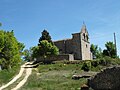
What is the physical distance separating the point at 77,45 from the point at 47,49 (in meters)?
9.53

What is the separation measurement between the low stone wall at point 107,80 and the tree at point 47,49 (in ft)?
136

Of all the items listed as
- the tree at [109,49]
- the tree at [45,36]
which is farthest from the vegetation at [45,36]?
the tree at [109,49]

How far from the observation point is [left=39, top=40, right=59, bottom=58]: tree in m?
71.1

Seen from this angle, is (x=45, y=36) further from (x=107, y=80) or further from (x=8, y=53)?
(x=107, y=80)

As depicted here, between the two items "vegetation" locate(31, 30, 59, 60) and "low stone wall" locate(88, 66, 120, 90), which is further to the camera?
"vegetation" locate(31, 30, 59, 60)

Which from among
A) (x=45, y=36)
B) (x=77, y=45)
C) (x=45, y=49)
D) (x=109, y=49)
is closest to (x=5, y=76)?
(x=45, y=49)

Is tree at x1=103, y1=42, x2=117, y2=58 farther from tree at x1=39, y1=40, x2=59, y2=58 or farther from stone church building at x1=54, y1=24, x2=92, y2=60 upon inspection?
tree at x1=39, y1=40, x2=59, y2=58

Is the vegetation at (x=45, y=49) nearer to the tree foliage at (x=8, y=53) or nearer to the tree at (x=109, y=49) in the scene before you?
the tree foliage at (x=8, y=53)

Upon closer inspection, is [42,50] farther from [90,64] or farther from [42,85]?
[42,85]

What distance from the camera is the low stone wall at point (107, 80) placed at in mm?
27812

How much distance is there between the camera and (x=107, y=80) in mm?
28672

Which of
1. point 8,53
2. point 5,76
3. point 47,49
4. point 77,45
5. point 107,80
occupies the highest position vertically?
point 77,45

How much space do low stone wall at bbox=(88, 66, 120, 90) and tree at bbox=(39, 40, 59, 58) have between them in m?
41.3

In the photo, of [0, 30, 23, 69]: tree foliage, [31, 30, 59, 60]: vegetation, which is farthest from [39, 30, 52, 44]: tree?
[0, 30, 23, 69]: tree foliage
